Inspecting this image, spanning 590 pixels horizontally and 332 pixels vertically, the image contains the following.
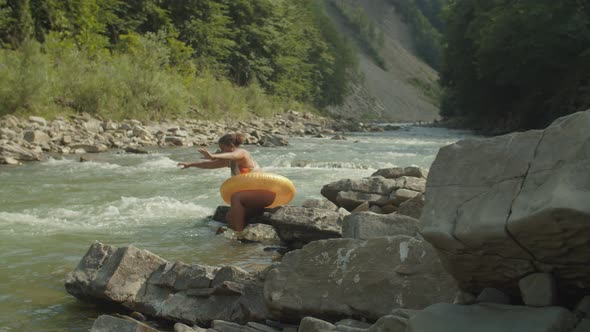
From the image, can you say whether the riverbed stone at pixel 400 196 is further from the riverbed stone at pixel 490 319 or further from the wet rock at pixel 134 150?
the wet rock at pixel 134 150

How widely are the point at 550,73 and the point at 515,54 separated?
7.42ft

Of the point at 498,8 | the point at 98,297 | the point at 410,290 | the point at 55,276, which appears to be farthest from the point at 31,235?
the point at 498,8

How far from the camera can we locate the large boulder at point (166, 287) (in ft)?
12.8

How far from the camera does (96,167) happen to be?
490 inches

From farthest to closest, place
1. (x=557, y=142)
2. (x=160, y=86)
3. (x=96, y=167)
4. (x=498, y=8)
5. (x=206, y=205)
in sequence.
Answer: (x=498, y=8) → (x=160, y=86) → (x=96, y=167) → (x=206, y=205) → (x=557, y=142)

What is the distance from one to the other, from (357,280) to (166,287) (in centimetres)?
139

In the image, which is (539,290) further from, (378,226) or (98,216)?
(98,216)

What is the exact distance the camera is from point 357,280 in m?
3.59

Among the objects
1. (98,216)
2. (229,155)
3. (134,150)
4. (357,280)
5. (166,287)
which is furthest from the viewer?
(134,150)

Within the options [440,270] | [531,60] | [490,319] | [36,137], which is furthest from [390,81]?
[490,319]

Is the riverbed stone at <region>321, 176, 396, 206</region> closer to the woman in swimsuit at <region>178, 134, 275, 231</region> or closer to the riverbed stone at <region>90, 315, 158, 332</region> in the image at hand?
the woman in swimsuit at <region>178, 134, 275, 231</region>

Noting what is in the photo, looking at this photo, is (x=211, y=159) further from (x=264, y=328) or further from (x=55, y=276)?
(x=264, y=328)

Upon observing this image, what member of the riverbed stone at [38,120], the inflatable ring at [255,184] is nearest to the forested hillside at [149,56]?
the riverbed stone at [38,120]

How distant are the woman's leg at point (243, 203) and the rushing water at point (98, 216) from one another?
0.28m
